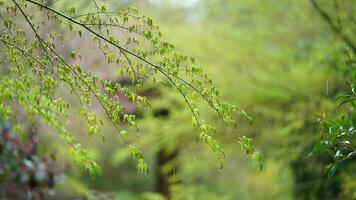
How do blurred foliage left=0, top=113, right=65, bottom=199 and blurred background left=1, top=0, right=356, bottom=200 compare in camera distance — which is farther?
blurred background left=1, top=0, right=356, bottom=200

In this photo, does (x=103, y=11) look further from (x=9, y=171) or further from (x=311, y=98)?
(x=311, y=98)

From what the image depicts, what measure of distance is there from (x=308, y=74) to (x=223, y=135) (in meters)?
1.40

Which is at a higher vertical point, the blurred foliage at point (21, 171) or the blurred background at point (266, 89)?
the blurred background at point (266, 89)

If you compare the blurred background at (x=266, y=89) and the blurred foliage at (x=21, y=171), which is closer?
the blurred foliage at (x=21, y=171)

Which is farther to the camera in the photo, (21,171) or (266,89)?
(266,89)

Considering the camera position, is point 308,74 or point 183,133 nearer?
point 308,74

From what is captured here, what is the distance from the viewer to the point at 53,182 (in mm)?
4305

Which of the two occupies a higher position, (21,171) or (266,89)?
(266,89)

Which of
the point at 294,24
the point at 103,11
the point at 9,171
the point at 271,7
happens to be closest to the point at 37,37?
the point at 103,11

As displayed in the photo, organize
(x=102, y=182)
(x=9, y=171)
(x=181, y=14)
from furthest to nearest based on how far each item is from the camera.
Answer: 1. (x=102, y=182)
2. (x=181, y=14)
3. (x=9, y=171)

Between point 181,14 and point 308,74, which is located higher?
point 181,14

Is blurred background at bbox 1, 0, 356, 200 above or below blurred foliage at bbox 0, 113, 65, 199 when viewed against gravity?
above

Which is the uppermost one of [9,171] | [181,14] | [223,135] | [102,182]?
[181,14]

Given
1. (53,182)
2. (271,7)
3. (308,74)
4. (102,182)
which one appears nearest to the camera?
(53,182)
